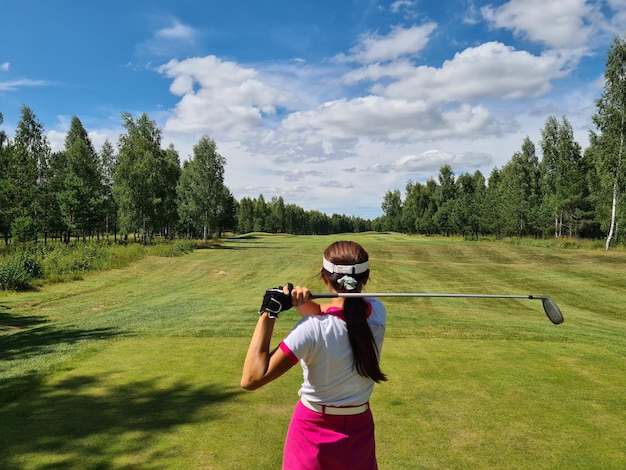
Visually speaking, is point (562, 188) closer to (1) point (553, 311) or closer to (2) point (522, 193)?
(2) point (522, 193)

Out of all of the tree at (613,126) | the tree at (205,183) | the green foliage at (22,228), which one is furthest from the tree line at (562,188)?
the green foliage at (22,228)

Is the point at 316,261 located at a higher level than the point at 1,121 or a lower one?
Result: lower

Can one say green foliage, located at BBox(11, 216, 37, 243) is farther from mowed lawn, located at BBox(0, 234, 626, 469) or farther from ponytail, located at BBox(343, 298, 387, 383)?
ponytail, located at BBox(343, 298, 387, 383)

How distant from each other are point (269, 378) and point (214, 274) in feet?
100.0

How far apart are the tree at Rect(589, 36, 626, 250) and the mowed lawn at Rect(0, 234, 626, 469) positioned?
32.0 meters

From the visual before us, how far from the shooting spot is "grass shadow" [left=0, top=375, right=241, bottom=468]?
197 inches

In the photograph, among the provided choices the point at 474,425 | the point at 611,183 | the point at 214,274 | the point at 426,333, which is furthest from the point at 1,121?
the point at 611,183

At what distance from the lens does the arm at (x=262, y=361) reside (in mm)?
2721

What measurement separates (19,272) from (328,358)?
28334 millimetres

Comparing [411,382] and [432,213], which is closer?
[411,382]

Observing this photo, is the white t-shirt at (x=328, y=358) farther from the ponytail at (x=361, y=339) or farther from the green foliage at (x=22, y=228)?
the green foliage at (x=22, y=228)

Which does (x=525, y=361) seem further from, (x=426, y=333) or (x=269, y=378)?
(x=269, y=378)

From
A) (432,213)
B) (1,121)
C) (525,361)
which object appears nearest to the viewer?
(525,361)

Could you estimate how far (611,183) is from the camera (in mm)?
41750
